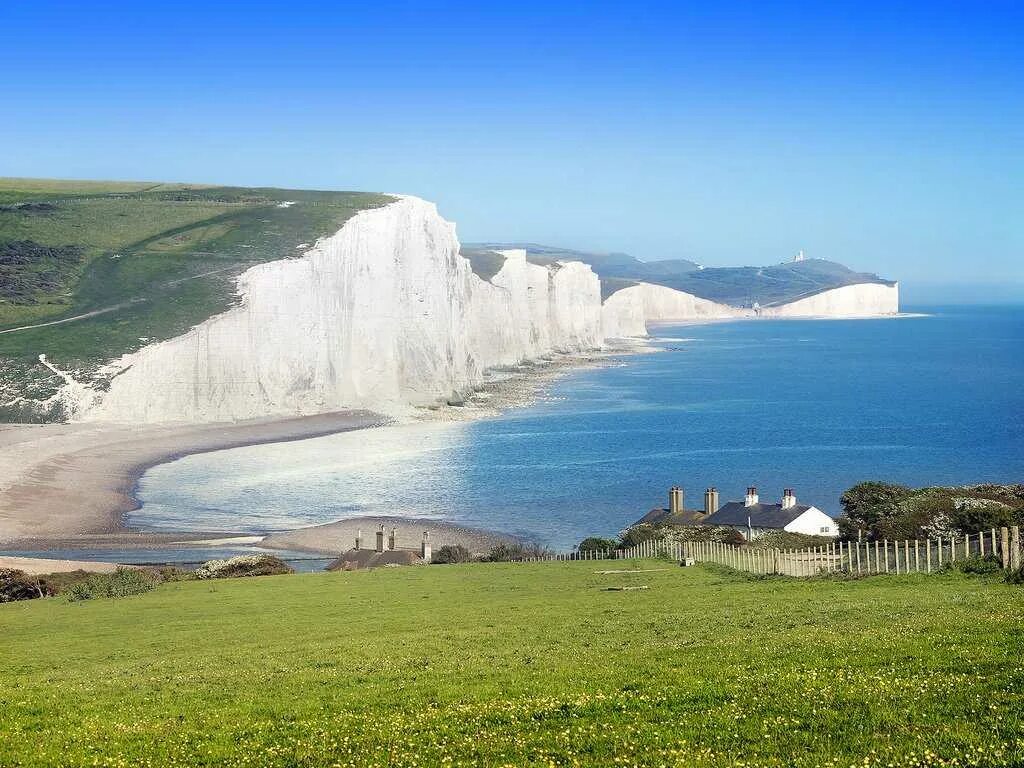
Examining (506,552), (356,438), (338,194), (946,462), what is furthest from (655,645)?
(338,194)

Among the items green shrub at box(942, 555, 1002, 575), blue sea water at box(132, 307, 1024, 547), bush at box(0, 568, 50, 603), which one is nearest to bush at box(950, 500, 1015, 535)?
green shrub at box(942, 555, 1002, 575)

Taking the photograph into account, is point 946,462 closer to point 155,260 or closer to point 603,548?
point 603,548

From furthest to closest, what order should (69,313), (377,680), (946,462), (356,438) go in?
(69,313), (356,438), (946,462), (377,680)

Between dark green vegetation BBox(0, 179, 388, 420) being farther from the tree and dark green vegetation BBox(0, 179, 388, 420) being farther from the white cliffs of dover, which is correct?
the tree

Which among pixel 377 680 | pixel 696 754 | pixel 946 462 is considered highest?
pixel 696 754

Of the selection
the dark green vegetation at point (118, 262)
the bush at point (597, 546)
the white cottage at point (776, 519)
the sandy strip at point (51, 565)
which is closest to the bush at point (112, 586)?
the sandy strip at point (51, 565)

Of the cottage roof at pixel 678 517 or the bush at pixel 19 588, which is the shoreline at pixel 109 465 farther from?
the bush at pixel 19 588
